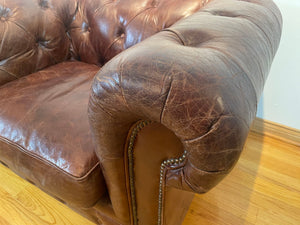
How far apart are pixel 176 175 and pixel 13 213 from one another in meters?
0.87

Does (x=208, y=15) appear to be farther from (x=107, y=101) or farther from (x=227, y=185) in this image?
(x=227, y=185)

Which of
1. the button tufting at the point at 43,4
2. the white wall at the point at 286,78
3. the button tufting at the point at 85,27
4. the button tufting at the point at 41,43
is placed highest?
the button tufting at the point at 43,4

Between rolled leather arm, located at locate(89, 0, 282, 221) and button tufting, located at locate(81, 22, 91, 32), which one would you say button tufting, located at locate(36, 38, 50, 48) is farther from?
rolled leather arm, located at locate(89, 0, 282, 221)

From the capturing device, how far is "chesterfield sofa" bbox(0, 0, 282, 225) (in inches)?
15.3

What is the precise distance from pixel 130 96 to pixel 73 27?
2.96 feet

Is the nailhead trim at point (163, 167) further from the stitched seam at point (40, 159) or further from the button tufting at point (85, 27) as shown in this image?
the button tufting at point (85, 27)

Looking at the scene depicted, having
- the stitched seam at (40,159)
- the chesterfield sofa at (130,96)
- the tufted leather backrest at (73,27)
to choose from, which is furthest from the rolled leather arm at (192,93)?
the tufted leather backrest at (73,27)

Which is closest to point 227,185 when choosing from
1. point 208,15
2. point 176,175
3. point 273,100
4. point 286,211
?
point 286,211

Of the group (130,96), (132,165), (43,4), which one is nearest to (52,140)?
(132,165)

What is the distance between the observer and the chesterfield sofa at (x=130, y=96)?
39cm

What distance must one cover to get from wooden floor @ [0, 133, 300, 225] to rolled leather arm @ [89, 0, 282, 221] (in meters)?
0.60

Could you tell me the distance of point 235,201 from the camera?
1023 mm

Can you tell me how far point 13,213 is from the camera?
99 centimetres

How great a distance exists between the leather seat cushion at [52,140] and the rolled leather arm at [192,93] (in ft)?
0.48
